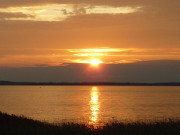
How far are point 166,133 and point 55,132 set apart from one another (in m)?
5.86

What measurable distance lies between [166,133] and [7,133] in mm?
8339

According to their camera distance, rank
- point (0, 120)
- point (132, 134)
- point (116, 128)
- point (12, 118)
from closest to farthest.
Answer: point (132, 134), point (116, 128), point (0, 120), point (12, 118)

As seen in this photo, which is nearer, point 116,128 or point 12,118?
point 116,128

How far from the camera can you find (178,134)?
50.1 ft

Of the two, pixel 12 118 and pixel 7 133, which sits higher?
pixel 12 118

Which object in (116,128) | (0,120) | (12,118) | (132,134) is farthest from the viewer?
(12,118)

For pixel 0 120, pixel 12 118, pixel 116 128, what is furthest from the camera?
pixel 12 118

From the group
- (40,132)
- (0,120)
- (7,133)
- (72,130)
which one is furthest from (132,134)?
(0,120)

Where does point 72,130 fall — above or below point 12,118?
below

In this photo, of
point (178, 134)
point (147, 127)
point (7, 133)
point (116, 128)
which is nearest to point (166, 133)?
point (178, 134)

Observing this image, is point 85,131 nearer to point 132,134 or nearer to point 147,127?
point 132,134

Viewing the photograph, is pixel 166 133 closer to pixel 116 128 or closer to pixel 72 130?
pixel 116 128

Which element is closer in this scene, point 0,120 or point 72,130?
point 72,130

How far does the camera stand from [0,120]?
2128 cm
